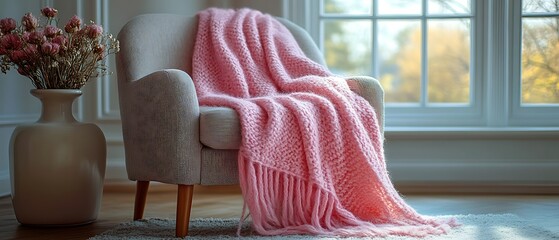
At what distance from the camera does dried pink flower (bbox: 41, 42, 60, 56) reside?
244 centimetres

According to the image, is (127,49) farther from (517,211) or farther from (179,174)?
(517,211)

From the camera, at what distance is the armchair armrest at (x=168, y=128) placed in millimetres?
2269

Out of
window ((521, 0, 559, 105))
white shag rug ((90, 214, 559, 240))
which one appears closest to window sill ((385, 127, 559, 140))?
window ((521, 0, 559, 105))

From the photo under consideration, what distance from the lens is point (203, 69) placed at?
2789 mm

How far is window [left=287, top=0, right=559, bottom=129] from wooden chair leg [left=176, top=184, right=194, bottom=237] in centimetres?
159

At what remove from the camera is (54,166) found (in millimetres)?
2512

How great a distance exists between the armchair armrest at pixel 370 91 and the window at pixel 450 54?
3.98 feet

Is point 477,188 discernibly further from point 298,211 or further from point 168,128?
point 168,128

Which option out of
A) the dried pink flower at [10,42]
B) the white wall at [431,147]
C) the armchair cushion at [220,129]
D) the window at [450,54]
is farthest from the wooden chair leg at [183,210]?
the window at [450,54]

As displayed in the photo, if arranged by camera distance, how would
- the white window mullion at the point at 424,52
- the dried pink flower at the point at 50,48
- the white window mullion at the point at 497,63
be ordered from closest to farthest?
the dried pink flower at the point at 50,48
the white window mullion at the point at 497,63
the white window mullion at the point at 424,52

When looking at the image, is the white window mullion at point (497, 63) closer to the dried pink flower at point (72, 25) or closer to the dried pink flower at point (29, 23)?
the dried pink flower at point (72, 25)

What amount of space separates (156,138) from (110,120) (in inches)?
55.8

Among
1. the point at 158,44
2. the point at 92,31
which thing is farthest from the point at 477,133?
the point at 92,31

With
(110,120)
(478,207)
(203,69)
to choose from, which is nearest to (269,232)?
(203,69)
